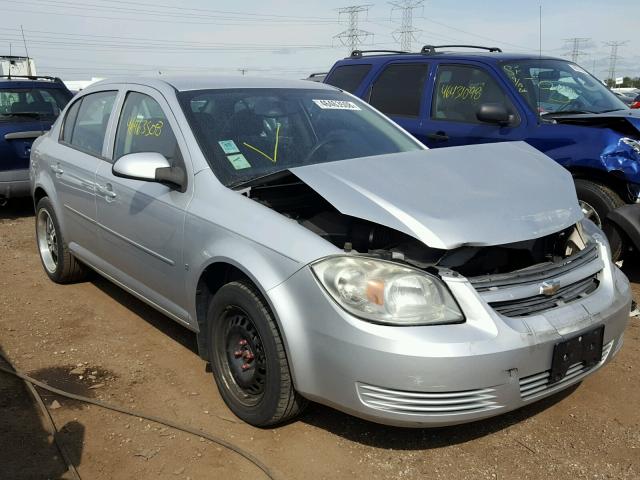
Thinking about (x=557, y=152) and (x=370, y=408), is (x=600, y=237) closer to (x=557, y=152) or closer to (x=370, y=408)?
(x=370, y=408)

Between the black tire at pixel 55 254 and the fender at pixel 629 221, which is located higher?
the fender at pixel 629 221

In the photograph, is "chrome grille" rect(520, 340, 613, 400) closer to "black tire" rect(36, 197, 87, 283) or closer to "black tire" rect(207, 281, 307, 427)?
"black tire" rect(207, 281, 307, 427)

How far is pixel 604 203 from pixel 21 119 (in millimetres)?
7097

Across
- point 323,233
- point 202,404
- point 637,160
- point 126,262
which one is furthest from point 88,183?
point 637,160

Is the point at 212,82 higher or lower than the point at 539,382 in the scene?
higher

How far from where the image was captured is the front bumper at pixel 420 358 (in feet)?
8.04

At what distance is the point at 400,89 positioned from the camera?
649 centimetres

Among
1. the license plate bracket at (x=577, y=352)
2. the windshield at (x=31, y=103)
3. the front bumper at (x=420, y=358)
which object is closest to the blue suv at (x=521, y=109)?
the license plate bracket at (x=577, y=352)

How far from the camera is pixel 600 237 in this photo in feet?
10.9

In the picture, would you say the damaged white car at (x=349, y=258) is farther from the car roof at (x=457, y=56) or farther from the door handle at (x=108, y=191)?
the car roof at (x=457, y=56)

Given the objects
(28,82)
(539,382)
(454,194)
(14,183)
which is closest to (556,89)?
(454,194)

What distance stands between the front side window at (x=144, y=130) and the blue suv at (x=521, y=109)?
293cm

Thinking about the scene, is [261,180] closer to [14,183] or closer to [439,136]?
[439,136]

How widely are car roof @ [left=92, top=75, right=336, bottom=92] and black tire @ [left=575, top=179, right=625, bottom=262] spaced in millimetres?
2376
